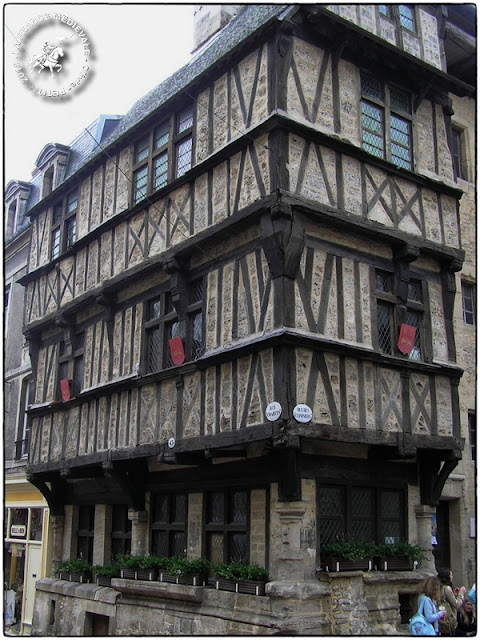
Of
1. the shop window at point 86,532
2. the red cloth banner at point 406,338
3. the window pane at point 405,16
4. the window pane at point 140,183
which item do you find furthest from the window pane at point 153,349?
the window pane at point 405,16

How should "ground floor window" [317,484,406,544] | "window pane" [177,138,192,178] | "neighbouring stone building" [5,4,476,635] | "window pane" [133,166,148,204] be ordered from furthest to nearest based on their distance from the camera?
"window pane" [133,166,148,204] → "window pane" [177,138,192,178] → "ground floor window" [317,484,406,544] → "neighbouring stone building" [5,4,476,635]

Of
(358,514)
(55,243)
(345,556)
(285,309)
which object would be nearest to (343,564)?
(345,556)

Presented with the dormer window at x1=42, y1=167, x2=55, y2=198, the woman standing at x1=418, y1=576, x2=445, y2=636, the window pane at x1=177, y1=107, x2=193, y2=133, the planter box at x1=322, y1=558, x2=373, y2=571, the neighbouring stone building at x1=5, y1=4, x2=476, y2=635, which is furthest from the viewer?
the dormer window at x1=42, y1=167, x2=55, y2=198

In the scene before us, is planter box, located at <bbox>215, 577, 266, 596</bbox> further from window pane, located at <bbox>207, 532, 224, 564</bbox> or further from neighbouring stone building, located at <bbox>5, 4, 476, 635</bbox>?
window pane, located at <bbox>207, 532, 224, 564</bbox>

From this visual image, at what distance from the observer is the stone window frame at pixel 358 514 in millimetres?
9602

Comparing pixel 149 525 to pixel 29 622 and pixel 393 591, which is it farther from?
pixel 29 622

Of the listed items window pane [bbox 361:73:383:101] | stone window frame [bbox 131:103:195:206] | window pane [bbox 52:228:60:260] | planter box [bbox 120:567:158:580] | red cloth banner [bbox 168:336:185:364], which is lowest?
planter box [bbox 120:567:158:580]

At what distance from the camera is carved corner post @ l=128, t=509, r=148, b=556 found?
11852 millimetres

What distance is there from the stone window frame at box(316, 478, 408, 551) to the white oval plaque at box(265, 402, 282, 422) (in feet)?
4.31

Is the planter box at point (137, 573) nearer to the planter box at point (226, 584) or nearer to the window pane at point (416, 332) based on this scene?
the planter box at point (226, 584)

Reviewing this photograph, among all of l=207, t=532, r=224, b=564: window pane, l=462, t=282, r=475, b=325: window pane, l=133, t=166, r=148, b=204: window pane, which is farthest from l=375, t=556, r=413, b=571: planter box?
l=133, t=166, r=148, b=204: window pane

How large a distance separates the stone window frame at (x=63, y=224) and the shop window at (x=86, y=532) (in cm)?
487

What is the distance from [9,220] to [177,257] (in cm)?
1127

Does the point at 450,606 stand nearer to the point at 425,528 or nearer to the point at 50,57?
the point at 425,528
